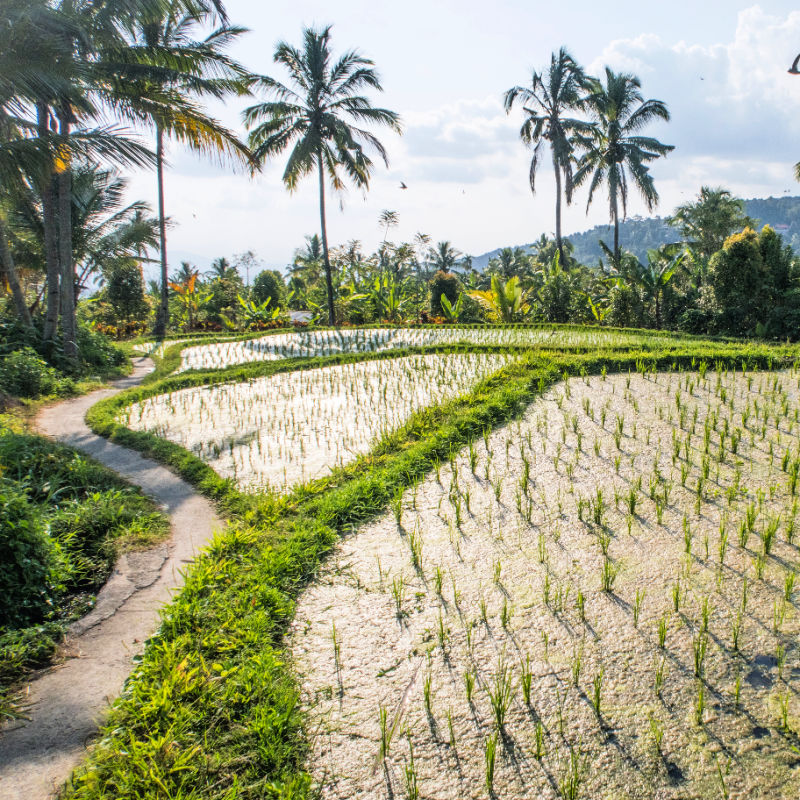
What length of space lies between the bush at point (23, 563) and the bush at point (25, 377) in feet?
20.0

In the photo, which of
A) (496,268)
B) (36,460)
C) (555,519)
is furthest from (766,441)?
(496,268)

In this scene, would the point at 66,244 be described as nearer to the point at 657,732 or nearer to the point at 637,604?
the point at 637,604

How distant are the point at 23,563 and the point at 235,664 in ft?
5.18

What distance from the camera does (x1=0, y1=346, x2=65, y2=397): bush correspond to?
862cm

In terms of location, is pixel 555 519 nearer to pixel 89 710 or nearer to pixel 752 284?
pixel 89 710

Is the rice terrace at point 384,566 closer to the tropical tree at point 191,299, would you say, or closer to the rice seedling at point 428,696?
the rice seedling at point 428,696

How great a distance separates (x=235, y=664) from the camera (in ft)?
8.46

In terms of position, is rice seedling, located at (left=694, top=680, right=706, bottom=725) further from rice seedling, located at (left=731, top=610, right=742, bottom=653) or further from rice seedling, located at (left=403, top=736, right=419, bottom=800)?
rice seedling, located at (left=403, top=736, right=419, bottom=800)

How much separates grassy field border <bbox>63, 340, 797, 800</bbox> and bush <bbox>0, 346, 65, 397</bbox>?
204 inches

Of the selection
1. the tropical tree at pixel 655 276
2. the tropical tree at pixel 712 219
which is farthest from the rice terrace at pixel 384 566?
the tropical tree at pixel 712 219

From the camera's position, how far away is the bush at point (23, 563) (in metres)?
3.20

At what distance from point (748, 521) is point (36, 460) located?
5543 mm

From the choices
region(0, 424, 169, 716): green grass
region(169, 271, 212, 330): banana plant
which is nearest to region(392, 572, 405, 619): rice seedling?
region(0, 424, 169, 716): green grass

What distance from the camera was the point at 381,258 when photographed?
42.5 m
